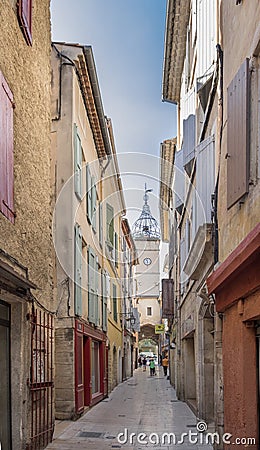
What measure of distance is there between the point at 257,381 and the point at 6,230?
144 inches

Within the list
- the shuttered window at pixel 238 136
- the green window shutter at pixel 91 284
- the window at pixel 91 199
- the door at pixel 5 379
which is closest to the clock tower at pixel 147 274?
the window at pixel 91 199

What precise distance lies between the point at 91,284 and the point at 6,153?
11.0m

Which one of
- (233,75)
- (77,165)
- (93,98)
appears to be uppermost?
(93,98)

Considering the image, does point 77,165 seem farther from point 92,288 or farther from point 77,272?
point 92,288

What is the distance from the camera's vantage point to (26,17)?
943 cm

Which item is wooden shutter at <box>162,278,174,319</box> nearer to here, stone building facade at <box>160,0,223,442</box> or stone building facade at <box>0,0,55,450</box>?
stone building facade at <box>160,0,223,442</box>

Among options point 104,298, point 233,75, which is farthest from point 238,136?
point 104,298

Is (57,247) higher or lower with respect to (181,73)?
lower

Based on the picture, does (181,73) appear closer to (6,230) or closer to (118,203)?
(118,203)

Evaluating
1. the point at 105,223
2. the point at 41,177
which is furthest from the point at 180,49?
the point at 41,177

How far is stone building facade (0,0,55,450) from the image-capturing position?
8.34 metres

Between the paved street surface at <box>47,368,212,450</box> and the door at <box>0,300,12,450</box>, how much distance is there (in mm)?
2003

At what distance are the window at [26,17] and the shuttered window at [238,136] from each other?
330cm

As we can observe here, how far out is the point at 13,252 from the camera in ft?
28.1
